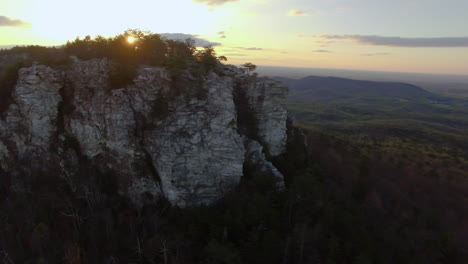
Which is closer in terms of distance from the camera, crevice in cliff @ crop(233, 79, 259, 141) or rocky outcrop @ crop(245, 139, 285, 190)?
rocky outcrop @ crop(245, 139, 285, 190)

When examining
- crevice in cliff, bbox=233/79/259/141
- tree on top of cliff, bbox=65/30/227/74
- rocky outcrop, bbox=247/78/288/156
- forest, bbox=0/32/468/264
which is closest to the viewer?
forest, bbox=0/32/468/264

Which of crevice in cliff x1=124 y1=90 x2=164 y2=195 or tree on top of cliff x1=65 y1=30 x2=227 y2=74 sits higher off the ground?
tree on top of cliff x1=65 y1=30 x2=227 y2=74

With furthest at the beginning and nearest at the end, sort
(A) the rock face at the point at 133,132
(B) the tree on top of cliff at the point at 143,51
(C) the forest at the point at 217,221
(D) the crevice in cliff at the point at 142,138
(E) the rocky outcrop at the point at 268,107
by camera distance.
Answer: (E) the rocky outcrop at the point at 268,107 → (B) the tree on top of cliff at the point at 143,51 → (D) the crevice in cliff at the point at 142,138 → (A) the rock face at the point at 133,132 → (C) the forest at the point at 217,221

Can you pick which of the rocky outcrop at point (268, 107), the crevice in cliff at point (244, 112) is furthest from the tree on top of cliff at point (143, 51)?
the rocky outcrop at point (268, 107)

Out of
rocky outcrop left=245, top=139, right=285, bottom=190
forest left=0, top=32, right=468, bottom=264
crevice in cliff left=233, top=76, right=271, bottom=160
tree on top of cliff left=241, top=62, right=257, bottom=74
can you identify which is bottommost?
forest left=0, top=32, right=468, bottom=264

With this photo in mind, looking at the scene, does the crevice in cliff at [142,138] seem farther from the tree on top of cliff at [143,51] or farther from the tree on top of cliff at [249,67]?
the tree on top of cliff at [249,67]

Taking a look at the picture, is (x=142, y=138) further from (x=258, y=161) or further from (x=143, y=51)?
(x=258, y=161)

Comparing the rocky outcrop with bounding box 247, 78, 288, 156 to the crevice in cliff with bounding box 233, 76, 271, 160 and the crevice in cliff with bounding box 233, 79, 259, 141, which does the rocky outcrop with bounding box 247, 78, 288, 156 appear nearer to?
the crevice in cliff with bounding box 233, 76, 271, 160

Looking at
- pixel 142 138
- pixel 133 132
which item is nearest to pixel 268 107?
pixel 142 138

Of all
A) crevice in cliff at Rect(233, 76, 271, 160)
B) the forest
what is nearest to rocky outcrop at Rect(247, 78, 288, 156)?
crevice in cliff at Rect(233, 76, 271, 160)
